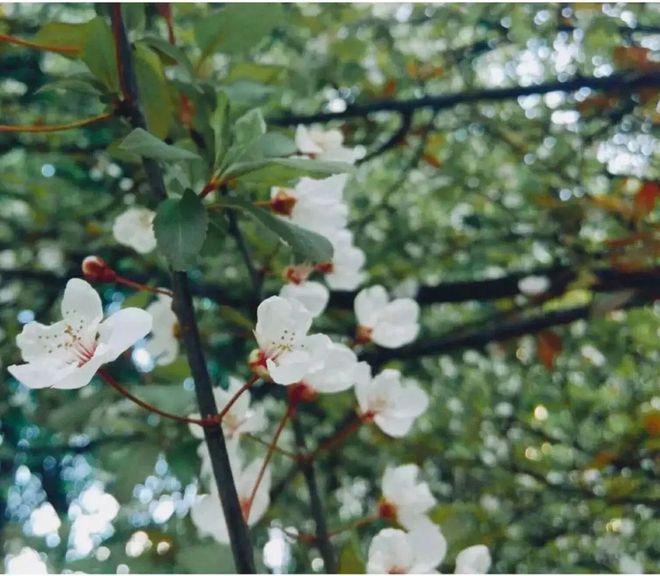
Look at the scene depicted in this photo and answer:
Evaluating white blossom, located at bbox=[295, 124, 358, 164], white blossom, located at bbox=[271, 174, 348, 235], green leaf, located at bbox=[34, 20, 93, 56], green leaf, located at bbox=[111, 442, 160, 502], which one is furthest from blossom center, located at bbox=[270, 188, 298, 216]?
green leaf, located at bbox=[111, 442, 160, 502]

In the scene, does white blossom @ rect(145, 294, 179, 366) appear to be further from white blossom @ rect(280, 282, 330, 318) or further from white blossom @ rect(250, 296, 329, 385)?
white blossom @ rect(250, 296, 329, 385)

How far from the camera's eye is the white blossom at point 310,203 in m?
0.75

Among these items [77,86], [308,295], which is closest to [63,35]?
[77,86]

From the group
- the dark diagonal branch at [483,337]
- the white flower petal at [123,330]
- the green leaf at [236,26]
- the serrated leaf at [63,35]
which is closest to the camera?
the white flower petal at [123,330]

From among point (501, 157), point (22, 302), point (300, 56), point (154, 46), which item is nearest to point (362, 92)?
point (300, 56)

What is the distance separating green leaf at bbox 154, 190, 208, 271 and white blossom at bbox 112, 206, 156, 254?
306mm

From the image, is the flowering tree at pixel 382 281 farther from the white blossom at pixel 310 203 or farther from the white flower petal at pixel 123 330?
the white flower petal at pixel 123 330

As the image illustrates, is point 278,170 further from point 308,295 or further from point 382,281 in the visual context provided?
point 382,281

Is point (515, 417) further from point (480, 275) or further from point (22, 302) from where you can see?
point (22, 302)

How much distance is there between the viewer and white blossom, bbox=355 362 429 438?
79 centimetres

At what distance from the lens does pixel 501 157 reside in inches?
95.7

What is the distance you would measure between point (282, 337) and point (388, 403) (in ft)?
0.80

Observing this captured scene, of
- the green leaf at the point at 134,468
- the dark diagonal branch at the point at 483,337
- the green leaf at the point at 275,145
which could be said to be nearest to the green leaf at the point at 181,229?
the green leaf at the point at 275,145

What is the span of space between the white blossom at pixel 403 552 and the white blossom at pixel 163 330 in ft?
0.98
